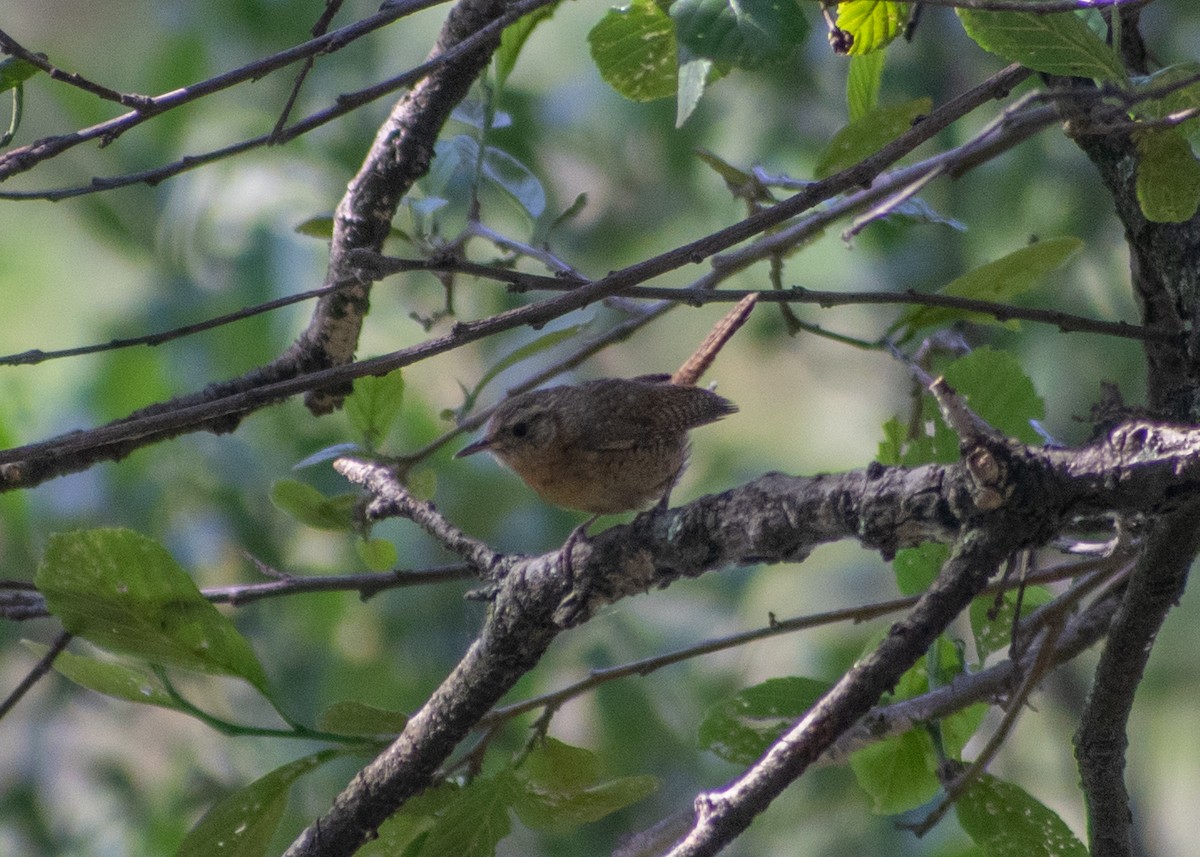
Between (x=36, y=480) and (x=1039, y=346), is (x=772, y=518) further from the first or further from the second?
(x=1039, y=346)

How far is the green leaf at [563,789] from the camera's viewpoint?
1816 mm

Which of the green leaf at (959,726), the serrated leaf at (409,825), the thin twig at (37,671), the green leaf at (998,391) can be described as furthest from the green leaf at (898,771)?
the thin twig at (37,671)

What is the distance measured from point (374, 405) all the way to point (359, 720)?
0.58m

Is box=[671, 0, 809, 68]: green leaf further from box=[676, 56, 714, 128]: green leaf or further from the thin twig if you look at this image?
the thin twig

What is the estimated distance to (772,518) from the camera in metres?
1.35

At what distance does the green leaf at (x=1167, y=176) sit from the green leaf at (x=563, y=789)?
1.12m

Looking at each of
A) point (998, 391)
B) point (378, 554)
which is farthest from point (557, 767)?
point (998, 391)

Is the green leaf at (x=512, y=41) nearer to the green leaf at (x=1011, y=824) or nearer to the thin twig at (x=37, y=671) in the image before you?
the thin twig at (x=37, y=671)

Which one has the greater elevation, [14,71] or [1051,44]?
[14,71]

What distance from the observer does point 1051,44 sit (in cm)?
133

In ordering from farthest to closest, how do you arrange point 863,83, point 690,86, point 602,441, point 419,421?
point 419,421 < point 602,441 < point 863,83 < point 690,86

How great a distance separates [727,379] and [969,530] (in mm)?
5225

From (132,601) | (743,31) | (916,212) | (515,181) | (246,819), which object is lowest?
(246,819)

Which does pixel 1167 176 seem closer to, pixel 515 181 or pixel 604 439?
pixel 515 181
